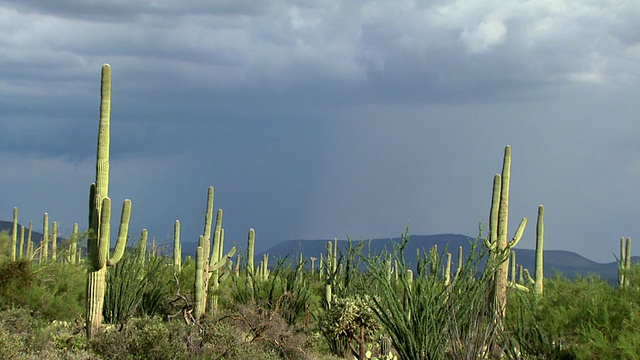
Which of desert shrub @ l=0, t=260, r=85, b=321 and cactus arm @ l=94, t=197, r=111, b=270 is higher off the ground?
cactus arm @ l=94, t=197, r=111, b=270

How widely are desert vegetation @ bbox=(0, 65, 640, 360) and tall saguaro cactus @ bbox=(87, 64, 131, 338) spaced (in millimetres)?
24

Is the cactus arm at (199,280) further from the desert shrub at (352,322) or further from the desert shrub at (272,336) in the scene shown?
the desert shrub at (352,322)

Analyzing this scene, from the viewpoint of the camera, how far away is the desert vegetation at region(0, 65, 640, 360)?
1055 cm

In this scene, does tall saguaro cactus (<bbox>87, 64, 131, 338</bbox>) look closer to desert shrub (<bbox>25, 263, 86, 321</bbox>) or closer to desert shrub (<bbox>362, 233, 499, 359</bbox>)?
desert shrub (<bbox>25, 263, 86, 321</bbox>)

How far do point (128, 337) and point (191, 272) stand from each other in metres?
9.38

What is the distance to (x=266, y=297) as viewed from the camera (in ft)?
61.8

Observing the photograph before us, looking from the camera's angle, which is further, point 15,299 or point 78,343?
point 15,299

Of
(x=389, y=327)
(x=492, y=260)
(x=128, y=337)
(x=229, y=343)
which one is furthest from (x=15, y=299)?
(x=492, y=260)

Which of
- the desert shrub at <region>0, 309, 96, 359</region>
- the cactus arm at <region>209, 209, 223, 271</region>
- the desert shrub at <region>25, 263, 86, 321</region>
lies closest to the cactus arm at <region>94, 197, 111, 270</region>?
the desert shrub at <region>0, 309, 96, 359</region>

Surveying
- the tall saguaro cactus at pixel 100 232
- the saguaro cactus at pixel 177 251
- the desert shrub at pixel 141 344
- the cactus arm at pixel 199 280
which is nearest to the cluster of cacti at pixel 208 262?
the cactus arm at pixel 199 280

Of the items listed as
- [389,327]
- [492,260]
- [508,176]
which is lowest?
[389,327]

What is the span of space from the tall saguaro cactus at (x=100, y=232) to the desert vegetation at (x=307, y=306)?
24mm

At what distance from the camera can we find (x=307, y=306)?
17.6 meters

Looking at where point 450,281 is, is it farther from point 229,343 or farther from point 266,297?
point 266,297
